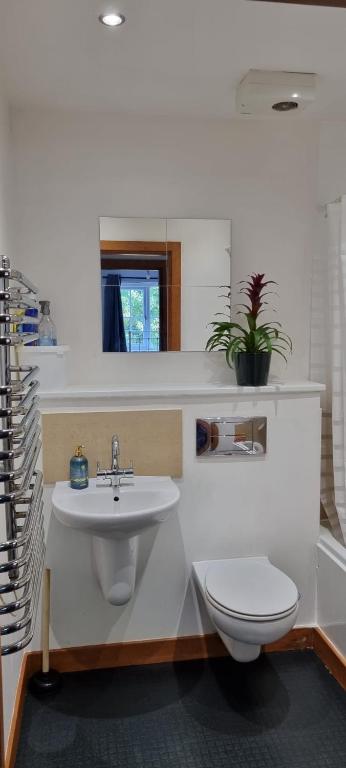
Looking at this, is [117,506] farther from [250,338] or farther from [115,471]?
[250,338]

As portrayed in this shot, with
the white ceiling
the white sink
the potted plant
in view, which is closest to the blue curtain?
the potted plant

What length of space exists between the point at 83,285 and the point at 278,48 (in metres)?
1.20

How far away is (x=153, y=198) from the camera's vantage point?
255 cm

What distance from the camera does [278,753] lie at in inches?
74.0

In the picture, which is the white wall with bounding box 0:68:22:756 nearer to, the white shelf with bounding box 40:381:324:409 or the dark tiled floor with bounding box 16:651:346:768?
the dark tiled floor with bounding box 16:651:346:768

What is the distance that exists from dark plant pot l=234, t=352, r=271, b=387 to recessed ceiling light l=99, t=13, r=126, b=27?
1.28 meters

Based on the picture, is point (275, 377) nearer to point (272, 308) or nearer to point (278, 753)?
point (272, 308)

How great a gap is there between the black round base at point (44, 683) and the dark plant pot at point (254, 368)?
4.57ft

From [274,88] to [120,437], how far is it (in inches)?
58.2

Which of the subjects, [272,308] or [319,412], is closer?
[319,412]

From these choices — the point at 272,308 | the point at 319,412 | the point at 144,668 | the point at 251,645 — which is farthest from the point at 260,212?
the point at 144,668

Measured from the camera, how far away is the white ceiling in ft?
5.66

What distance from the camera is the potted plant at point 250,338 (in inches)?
94.9

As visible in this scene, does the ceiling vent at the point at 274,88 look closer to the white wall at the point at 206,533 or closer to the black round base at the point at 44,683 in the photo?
the white wall at the point at 206,533
